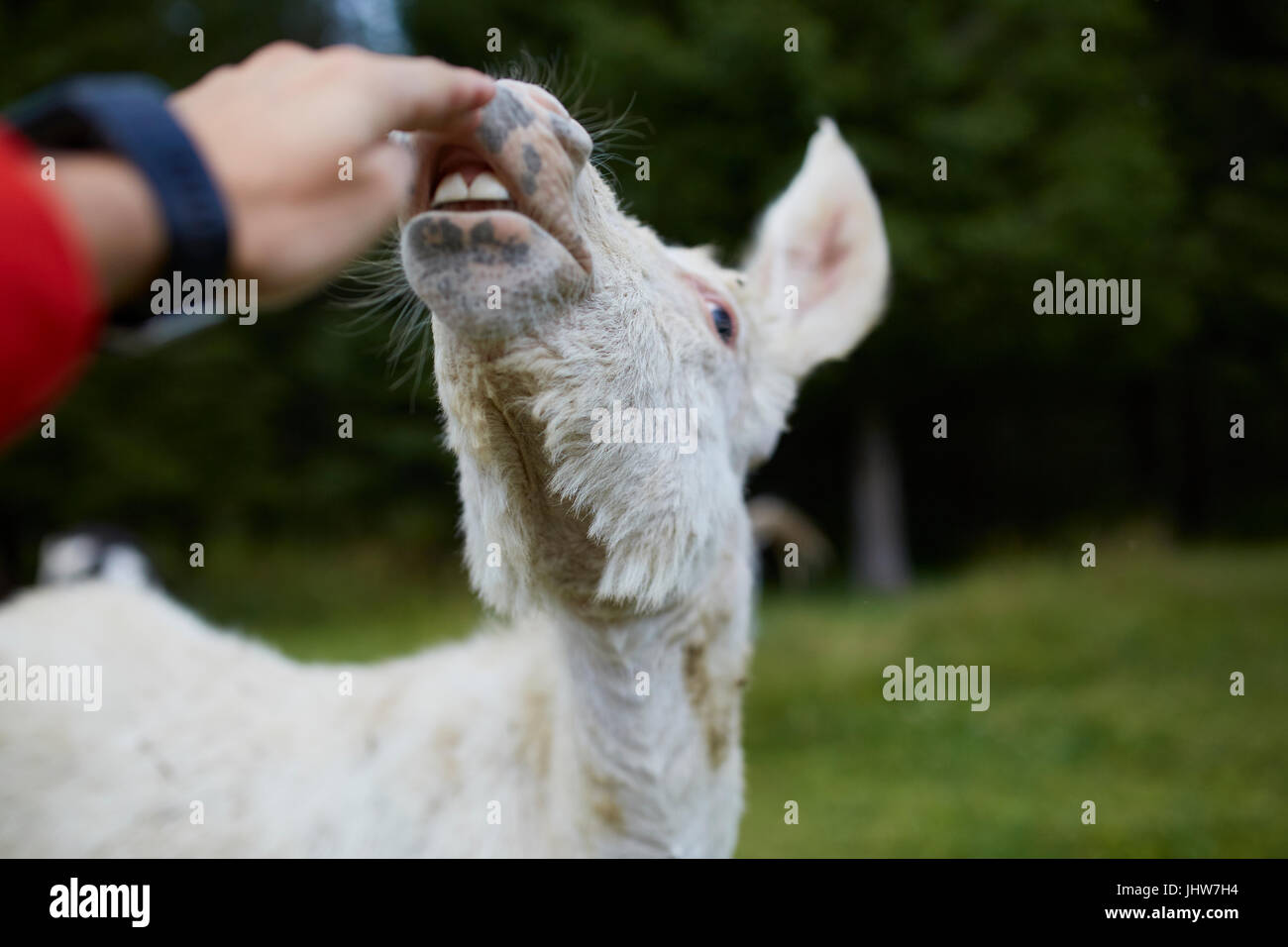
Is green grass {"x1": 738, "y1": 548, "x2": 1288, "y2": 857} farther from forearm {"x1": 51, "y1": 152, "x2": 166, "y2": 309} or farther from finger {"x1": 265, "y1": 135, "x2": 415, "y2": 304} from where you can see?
forearm {"x1": 51, "y1": 152, "x2": 166, "y2": 309}

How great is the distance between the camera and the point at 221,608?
46.3 feet

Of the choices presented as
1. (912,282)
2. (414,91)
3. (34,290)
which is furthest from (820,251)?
(912,282)

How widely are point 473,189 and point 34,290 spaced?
0.88 meters

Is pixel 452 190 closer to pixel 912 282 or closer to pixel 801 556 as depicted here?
pixel 912 282

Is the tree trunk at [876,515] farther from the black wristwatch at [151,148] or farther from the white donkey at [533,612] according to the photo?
the black wristwatch at [151,148]

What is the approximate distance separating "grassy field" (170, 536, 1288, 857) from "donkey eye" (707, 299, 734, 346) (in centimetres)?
427

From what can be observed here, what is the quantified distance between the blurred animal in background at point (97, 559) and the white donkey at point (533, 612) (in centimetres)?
190

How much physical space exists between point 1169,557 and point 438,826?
11.5 m

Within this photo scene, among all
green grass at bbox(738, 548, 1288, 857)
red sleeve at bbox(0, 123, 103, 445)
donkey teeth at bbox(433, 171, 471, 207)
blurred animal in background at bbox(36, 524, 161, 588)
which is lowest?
green grass at bbox(738, 548, 1288, 857)

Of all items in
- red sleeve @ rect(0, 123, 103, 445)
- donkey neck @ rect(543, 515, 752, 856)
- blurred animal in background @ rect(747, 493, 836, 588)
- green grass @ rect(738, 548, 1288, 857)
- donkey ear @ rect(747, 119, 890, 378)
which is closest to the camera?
red sleeve @ rect(0, 123, 103, 445)

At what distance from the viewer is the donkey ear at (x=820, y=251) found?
3.20 meters

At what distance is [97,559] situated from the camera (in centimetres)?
572

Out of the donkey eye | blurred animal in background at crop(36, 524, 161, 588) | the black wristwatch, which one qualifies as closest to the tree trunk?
blurred animal in background at crop(36, 524, 161, 588)

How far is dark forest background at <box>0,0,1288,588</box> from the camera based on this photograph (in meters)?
12.4
